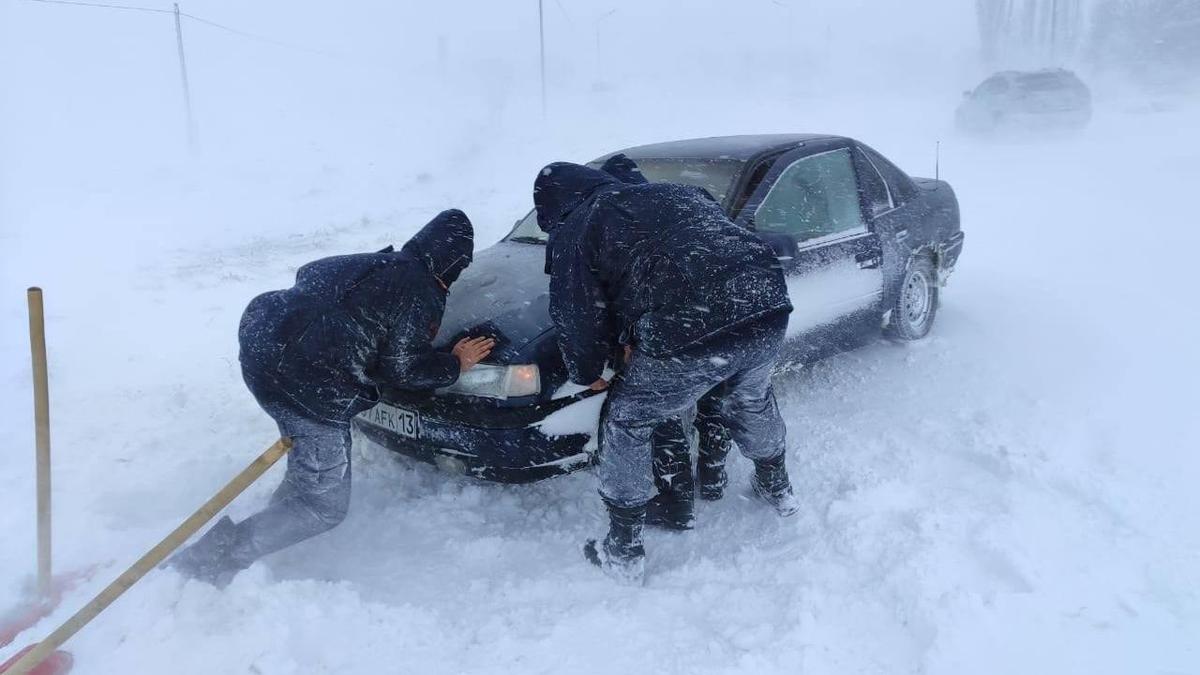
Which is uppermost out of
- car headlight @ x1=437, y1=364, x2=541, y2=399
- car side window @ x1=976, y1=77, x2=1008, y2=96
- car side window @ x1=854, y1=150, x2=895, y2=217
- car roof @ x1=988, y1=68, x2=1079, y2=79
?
car roof @ x1=988, y1=68, x2=1079, y2=79

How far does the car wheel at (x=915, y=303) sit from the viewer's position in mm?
5086

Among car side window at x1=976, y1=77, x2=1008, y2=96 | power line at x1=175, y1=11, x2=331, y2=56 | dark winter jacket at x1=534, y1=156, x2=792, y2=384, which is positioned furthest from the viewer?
power line at x1=175, y1=11, x2=331, y2=56

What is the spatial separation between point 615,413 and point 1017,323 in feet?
13.1

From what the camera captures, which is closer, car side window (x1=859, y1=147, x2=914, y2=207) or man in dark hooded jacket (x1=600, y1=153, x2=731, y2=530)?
man in dark hooded jacket (x1=600, y1=153, x2=731, y2=530)

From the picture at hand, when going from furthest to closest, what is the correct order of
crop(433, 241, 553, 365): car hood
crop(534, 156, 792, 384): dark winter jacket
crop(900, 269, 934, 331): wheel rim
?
crop(900, 269, 934, 331): wheel rim, crop(433, 241, 553, 365): car hood, crop(534, 156, 792, 384): dark winter jacket

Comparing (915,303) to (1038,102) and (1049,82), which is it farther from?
(1049,82)

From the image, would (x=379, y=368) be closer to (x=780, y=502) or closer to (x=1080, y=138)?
(x=780, y=502)

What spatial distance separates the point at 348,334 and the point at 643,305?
1038mm

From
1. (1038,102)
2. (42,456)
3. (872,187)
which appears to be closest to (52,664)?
(42,456)

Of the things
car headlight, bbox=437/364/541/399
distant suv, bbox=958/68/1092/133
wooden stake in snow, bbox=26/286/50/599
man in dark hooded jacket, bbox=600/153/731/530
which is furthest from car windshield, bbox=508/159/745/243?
distant suv, bbox=958/68/1092/133

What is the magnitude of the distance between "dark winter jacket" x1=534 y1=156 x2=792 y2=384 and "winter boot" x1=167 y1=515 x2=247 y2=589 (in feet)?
4.65

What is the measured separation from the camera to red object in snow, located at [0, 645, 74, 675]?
243 centimetres

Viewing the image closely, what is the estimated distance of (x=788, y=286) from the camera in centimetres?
405

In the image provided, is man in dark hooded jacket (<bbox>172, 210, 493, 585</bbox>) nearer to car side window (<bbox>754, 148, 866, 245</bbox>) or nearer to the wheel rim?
car side window (<bbox>754, 148, 866, 245</bbox>)
